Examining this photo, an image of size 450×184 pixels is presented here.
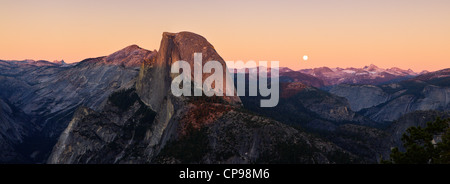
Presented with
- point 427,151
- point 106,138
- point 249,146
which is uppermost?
point 427,151

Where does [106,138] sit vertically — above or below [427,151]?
below

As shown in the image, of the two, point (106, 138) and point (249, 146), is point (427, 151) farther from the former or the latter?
point (106, 138)

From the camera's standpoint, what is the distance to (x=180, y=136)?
4956 inches

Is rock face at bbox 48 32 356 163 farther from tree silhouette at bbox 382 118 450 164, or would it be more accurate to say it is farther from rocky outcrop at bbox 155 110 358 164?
tree silhouette at bbox 382 118 450 164

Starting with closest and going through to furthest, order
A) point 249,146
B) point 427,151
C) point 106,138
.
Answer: point 427,151
point 249,146
point 106,138

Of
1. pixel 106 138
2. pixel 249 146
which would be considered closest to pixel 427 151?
pixel 249 146

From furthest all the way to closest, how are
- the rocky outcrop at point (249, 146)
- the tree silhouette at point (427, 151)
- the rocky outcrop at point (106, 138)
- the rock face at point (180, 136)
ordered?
1. the rocky outcrop at point (106, 138)
2. the rock face at point (180, 136)
3. the rocky outcrop at point (249, 146)
4. the tree silhouette at point (427, 151)

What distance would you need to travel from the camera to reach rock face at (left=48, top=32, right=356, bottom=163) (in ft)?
365

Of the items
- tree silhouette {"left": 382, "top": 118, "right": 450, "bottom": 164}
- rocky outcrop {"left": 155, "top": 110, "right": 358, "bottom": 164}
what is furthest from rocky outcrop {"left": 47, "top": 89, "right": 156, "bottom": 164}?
tree silhouette {"left": 382, "top": 118, "right": 450, "bottom": 164}

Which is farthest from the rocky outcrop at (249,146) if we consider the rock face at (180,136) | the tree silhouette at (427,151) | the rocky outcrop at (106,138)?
the tree silhouette at (427,151)

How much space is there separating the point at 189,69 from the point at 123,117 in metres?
44.8

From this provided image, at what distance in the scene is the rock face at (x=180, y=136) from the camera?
111 m

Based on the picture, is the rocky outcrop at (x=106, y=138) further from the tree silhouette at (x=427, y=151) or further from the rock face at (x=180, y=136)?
the tree silhouette at (x=427, y=151)
